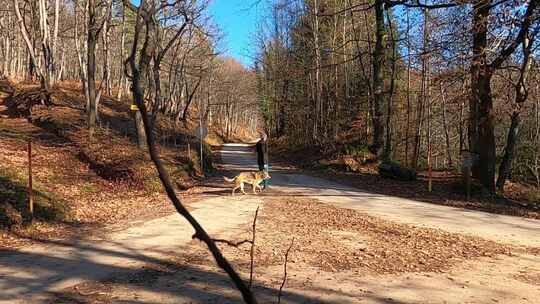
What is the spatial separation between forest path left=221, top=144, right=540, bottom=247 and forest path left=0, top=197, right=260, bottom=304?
419 centimetres

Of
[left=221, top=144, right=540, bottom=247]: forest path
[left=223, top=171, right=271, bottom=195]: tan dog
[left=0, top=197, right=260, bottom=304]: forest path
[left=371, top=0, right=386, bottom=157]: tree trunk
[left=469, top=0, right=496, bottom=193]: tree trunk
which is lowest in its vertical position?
[left=0, top=197, right=260, bottom=304]: forest path

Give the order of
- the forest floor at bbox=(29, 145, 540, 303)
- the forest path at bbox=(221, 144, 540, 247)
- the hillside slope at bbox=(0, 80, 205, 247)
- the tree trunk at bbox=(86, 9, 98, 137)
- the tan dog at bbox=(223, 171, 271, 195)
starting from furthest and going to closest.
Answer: the tree trunk at bbox=(86, 9, 98, 137) < the tan dog at bbox=(223, 171, 271, 195) < the hillside slope at bbox=(0, 80, 205, 247) < the forest path at bbox=(221, 144, 540, 247) < the forest floor at bbox=(29, 145, 540, 303)

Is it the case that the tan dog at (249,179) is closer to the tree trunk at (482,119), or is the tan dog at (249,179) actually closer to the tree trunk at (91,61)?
the tree trunk at (482,119)

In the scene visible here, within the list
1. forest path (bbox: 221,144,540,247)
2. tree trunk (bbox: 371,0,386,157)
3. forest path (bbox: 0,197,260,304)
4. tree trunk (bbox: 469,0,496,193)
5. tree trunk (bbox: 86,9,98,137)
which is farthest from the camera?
tree trunk (bbox: 371,0,386,157)

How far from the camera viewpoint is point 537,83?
1784 centimetres

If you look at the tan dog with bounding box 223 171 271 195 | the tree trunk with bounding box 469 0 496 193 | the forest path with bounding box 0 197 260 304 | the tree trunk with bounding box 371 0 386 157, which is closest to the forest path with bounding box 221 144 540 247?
the tan dog with bounding box 223 171 271 195

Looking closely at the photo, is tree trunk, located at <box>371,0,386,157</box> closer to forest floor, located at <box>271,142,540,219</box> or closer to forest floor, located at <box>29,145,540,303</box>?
forest floor, located at <box>271,142,540,219</box>

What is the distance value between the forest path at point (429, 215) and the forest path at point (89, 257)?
13.7ft

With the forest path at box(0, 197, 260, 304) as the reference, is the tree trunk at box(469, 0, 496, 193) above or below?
Result: above

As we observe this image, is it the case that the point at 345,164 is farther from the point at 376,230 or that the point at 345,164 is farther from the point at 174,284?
the point at 174,284

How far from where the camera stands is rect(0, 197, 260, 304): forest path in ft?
21.7

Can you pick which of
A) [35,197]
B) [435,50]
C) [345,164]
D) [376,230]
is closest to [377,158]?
[345,164]

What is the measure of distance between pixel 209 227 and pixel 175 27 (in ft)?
95.5

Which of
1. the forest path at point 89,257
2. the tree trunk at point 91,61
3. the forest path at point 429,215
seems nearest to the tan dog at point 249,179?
the forest path at point 429,215
